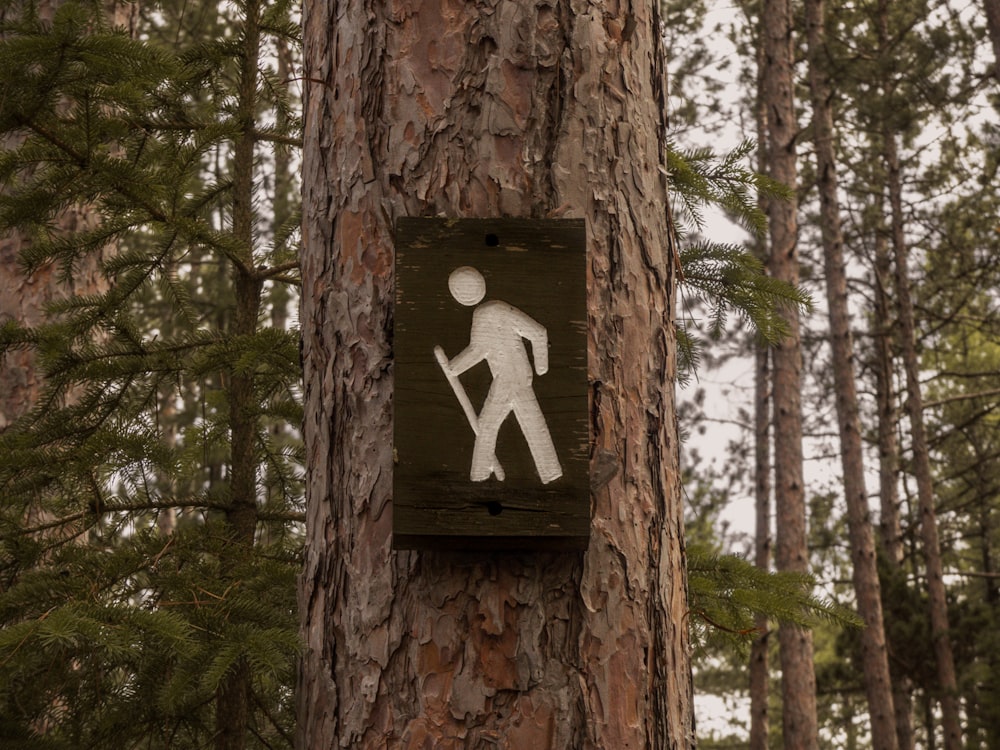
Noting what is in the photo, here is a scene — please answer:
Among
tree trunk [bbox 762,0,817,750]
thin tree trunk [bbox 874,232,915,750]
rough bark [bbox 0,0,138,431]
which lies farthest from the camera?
thin tree trunk [bbox 874,232,915,750]

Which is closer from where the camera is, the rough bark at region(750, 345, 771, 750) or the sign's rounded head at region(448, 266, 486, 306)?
the sign's rounded head at region(448, 266, 486, 306)

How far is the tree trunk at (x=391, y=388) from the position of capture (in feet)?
5.66

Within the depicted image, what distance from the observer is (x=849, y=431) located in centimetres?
1306

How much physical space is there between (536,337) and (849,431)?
39.7ft

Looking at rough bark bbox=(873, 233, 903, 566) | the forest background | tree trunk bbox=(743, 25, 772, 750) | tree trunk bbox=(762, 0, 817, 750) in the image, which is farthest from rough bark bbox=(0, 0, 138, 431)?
rough bark bbox=(873, 233, 903, 566)

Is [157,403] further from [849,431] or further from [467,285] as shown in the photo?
[849,431]

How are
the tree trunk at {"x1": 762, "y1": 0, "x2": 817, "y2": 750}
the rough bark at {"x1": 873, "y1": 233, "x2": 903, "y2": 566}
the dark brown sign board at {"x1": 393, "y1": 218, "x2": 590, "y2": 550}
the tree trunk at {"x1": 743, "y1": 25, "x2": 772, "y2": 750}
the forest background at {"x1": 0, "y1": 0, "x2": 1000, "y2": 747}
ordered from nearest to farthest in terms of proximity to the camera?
the dark brown sign board at {"x1": 393, "y1": 218, "x2": 590, "y2": 550}, the forest background at {"x1": 0, "y1": 0, "x2": 1000, "y2": 747}, the tree trunk at {"x1": 762, "y1": 0, "x2": 817, "y2": 750}, the tree trunk at {"x1": 743, "y1": 25, "x2": 772, "y2": 750}, the rough bark at {"x1": 873, "y1": 233, "x2": 903, "y2": 566}

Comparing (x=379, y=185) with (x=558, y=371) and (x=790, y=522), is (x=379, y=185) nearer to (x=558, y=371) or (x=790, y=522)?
(x=558, y=371)

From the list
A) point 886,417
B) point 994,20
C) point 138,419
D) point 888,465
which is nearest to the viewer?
point 138,419

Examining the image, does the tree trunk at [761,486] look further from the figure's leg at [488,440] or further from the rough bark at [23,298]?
the figure's leg at [488,440]

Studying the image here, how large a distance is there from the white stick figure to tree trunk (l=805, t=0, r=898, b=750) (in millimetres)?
10852

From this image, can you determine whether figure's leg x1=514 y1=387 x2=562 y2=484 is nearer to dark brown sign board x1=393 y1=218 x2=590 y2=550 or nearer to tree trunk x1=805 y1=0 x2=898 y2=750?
dark brown sign board x1=393 y1=218 x2=590 y2=550

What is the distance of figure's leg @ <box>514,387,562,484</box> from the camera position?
1721mm

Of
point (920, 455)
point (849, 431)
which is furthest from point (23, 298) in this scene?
point (920, 455)
